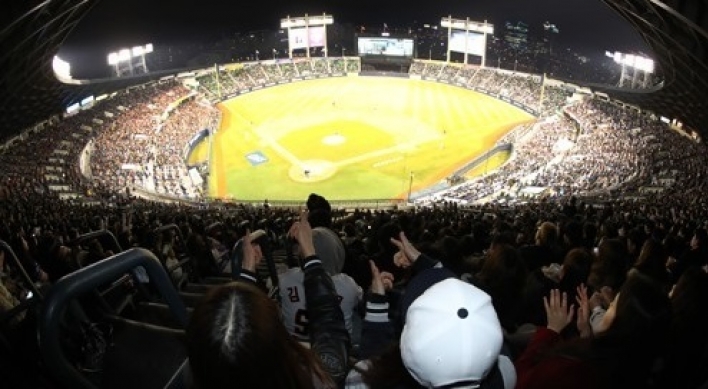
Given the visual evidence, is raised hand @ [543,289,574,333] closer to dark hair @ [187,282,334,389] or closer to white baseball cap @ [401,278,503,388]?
white baseball cap @ [401,278,503,388]

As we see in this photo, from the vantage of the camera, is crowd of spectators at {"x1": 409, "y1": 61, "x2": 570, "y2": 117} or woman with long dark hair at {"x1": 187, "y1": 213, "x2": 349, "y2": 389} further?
crowd of spectators at {"x1": 409, "y1": 61, "x2": 570, "y2": 117}

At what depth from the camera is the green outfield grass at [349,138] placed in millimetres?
46562

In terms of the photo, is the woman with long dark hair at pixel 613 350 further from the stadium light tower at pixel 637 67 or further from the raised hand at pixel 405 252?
the stadium light tower at pixel 637 67

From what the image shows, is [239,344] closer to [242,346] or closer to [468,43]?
[242,346]

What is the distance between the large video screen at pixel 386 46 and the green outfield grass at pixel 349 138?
8544 mm

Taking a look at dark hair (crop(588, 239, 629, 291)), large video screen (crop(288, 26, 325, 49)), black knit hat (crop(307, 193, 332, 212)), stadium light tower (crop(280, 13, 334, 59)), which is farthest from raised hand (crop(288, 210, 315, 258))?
large video screen (crop(288, 26, 325, 49))

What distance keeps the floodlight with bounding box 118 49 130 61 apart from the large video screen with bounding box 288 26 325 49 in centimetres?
2452

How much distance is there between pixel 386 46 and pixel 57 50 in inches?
2021

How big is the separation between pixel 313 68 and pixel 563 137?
138 feet

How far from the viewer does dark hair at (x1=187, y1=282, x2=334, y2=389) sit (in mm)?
2557

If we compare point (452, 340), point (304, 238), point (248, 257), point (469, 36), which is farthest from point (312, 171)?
point (452, 340)

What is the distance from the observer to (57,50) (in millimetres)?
40562

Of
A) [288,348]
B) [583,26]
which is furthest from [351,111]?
[583,26]

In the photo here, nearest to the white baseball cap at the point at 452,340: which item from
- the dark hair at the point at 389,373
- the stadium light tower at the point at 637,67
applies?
the dark hair at the point at 389,373
